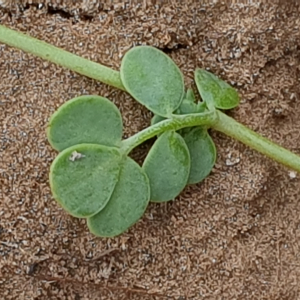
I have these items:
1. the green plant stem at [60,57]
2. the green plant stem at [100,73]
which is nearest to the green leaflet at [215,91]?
the green plant stem at [100,73]

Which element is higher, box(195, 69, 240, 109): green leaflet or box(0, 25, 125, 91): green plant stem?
box(0, 25, 125, 91): green plant stem

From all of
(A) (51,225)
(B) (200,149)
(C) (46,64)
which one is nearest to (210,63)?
(B) (200,149)

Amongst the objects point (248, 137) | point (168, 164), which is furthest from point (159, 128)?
point (248, 137)

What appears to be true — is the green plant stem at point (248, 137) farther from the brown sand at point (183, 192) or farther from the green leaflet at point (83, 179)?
the green leaflet at point (83, 179)

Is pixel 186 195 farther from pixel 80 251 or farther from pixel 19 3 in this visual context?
pixel 19 3

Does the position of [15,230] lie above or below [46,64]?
below

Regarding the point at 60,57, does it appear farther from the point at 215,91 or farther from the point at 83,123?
the point at 215,91

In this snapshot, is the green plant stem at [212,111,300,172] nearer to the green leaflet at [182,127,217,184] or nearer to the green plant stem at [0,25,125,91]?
the green leaflet at [182,127,217,184]

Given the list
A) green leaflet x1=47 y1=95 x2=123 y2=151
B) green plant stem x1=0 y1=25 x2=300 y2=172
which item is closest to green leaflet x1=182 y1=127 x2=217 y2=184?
green plant stem x1=0 y1=25 x2=300 y2=172
